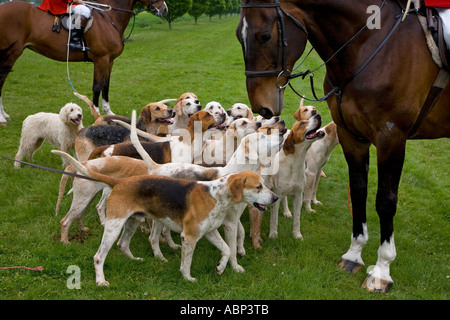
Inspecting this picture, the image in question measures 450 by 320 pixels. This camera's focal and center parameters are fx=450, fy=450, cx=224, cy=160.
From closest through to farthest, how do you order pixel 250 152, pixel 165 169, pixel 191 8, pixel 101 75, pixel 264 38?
pixel 264 38 < pixel 250 152 < pixel 165 169 < pixel 101 75 < pixel 191 8

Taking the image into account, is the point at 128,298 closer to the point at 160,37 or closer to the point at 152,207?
the point at 152,207

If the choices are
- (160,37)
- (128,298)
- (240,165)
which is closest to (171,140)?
(240,165)

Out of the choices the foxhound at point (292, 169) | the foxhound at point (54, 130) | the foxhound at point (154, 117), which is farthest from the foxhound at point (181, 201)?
the foxhound at point (154, 117)

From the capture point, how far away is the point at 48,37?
10203 millimetres

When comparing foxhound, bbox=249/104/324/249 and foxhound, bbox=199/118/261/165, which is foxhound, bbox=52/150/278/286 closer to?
foxhound, bbox=249/104/324/249

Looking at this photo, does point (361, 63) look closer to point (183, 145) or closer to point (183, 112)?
point (183, 145)

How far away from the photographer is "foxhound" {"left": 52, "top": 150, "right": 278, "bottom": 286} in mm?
4605

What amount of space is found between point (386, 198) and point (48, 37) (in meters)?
8.66

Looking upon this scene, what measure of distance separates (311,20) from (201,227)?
2.32m

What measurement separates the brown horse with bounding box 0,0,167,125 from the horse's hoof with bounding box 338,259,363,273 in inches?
300

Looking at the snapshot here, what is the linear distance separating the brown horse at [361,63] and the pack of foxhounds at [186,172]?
1064 millimetres

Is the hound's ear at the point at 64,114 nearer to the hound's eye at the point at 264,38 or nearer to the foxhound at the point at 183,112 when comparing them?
the foxhound at the point at 183,112

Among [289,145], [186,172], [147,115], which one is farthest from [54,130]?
[289,145]

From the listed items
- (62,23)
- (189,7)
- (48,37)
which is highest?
(62,23)
